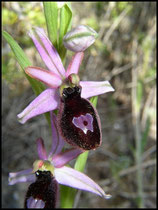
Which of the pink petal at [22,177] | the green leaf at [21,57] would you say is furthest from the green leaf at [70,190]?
the green leaf at [21,57]

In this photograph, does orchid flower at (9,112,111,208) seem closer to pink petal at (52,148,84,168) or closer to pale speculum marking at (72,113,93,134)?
pink petal at (52,148,84,168)

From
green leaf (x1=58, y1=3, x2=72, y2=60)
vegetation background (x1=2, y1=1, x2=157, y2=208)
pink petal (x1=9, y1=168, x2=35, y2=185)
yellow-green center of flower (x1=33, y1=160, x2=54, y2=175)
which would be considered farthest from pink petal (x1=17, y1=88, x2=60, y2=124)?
vegetation background (x1=2, y1=1, x2=157, y2=208)

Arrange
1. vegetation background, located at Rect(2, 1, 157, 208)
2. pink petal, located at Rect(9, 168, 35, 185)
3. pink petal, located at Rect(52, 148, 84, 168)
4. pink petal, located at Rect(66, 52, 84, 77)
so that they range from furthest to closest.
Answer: vegetation background, located at Rect(2, 1, 157, 208)
pink petal, located at Rect(9, 168, 35, 185)
pink petal, located at Rect(52, 148, 84, 168)
pink petal, located at Rect(66, 52, 84, 77)

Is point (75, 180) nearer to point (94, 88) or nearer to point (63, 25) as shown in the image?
point (94, 88)

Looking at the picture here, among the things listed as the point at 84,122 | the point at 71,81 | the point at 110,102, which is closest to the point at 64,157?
the point at 84,122

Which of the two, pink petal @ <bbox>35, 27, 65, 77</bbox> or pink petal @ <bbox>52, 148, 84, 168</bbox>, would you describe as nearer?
pink petal @ <bbox>35, 27, 65, 77</bbox>

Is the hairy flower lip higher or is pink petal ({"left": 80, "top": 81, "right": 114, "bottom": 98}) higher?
pink petal ({"left": 80, "top": 81, "right": 114, "bottom": 98})

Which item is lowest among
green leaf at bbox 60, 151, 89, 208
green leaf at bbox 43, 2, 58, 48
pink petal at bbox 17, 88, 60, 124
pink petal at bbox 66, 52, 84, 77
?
green leaf at bbox 60, 151, 89, 208
